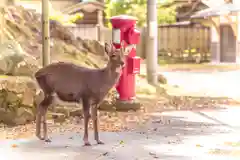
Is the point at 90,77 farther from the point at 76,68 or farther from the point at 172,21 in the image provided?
the point at 172,21

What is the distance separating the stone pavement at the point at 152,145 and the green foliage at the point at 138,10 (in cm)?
2271

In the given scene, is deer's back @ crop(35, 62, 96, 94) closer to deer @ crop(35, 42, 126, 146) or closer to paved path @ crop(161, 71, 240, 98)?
deer @ crop(35, 42, 126, 146)

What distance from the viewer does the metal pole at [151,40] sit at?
42.8ft

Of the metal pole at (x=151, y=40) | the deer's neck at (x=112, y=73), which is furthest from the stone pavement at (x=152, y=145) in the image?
the metal pole at (x=151, y=40)

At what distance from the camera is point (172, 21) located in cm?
3297

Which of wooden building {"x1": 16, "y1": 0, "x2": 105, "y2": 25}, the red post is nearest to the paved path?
the red post

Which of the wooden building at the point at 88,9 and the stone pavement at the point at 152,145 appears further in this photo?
the wooden building at the point at 88,9

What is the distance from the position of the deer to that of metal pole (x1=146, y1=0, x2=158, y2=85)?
20.8 feet

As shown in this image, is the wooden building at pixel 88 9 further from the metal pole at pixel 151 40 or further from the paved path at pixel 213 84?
the metal pole at pixel 151 40

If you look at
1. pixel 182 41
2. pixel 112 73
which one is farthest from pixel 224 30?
pixel 112 73

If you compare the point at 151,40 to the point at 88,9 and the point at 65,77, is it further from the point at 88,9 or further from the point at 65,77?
the point at 88,9

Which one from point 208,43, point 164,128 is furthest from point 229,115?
point 208,43

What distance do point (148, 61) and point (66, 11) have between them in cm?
1900

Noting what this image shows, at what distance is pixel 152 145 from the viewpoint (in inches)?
270
